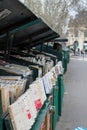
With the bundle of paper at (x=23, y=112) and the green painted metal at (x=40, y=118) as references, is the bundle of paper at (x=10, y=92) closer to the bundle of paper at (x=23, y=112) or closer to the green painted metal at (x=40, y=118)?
the bundle of paper at (x=23, y=112)

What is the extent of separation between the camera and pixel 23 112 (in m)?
3.03

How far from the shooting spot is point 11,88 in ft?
11.5

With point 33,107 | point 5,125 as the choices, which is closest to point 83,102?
point 33,107

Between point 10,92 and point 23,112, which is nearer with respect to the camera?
point 23,112

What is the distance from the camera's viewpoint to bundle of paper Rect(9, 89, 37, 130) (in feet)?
9.24

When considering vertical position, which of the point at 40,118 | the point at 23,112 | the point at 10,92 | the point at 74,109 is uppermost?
the point at 10,92

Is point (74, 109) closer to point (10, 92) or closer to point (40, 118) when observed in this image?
point (40, 118)

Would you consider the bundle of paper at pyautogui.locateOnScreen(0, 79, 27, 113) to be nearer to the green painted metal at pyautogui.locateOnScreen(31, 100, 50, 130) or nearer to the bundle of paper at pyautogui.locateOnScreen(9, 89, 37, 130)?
the bundle of paper at pyautogui.locateOnScreen(9, 89, 37, 130)

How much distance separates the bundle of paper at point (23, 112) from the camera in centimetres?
281

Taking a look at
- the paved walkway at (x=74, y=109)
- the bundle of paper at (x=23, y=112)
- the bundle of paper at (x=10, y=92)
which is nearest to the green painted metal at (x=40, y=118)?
the bundle of paper at (x=23, y=112)

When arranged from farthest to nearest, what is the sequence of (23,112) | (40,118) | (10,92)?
1. (40,118)
2. (10,92)
3. (23,112)

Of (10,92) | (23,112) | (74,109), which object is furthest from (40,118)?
(74,109)

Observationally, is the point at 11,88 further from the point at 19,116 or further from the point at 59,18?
the point at 59,18

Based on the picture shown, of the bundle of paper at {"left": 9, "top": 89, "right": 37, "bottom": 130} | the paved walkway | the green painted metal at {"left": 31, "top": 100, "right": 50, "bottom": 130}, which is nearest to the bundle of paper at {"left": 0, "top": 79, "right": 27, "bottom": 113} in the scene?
the bundle of paper at {"left": 9, "top": 89, "right": 37, "bottom": 130}
